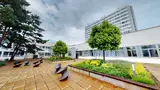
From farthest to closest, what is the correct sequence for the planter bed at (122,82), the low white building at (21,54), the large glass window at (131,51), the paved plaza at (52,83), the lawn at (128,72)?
the low white building at (21,54) < the large glass window at (131,51) < the paved plaza at (52,83) < the lawn at (128,72) < the planter bed at (122,82)

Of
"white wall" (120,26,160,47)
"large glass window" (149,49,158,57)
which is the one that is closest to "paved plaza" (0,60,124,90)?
"large glass window" (149,49,158,57)

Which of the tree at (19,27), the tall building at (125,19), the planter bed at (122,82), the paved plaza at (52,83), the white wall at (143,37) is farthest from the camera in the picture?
the tall building at (125,19)

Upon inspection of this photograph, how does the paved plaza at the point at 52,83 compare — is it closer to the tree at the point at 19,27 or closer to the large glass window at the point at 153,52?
the tree at the point at 19,27

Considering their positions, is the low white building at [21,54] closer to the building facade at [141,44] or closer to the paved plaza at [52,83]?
the paved plaza at [52,83]

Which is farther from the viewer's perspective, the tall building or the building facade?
the tall building

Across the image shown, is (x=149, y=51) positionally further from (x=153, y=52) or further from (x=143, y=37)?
(x=143, y=37)

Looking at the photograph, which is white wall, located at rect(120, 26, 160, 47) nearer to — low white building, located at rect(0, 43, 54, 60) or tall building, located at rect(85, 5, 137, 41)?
low white building, located at rect(0, 43, 54, 60)

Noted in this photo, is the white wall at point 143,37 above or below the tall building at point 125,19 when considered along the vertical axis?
below

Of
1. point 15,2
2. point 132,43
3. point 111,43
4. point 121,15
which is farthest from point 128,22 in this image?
point 15,2

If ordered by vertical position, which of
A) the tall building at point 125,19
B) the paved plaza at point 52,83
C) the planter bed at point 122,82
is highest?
the tall building at point 125,19

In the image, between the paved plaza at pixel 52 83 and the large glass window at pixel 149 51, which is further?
the large glass window at pixel 149 51

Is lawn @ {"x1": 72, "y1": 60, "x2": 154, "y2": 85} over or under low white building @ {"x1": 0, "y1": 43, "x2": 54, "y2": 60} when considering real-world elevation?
under

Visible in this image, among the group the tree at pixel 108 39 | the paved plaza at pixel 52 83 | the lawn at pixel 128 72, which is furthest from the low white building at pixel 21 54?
the lawn at pixel 128 72

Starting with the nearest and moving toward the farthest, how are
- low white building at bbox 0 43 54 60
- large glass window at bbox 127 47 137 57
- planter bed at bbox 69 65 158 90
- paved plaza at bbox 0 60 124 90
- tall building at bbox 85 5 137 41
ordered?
planter bed at bbox 69 65 158 90, paved plaza at bbox 0 60 124 90, large glass window at bbox 127 47 137 57, low white building at bbox 0 43 54 60, tall building at bbox 85 5 137 41
